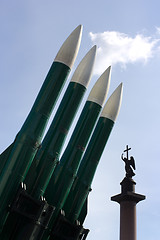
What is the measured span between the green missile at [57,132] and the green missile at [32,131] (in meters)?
0.52

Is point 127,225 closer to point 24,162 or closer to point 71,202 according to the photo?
point 71,202

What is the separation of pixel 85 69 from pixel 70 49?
90 centimetres

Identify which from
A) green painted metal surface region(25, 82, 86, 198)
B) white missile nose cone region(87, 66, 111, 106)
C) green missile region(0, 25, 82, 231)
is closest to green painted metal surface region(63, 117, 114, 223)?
white missile nose cone region(87, 66, 111, 106)

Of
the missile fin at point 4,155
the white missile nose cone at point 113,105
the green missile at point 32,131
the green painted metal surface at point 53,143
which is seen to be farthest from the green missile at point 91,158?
the missile fin at point 4,155

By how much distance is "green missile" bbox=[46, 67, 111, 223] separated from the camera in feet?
33.0

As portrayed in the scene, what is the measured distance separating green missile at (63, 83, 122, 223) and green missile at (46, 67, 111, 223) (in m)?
0.56

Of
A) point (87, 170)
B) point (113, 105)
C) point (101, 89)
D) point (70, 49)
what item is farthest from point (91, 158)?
point (70, 49)

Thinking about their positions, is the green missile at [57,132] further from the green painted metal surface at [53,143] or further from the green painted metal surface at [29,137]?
the green painted metal surface at [29,137]

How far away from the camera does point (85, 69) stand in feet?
37.4

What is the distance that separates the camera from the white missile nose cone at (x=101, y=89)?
38.8 ft

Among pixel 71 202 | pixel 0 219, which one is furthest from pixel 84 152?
pixel 0 219

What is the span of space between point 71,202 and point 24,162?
239 centimetres

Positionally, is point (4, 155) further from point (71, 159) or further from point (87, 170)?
point (87, 170)

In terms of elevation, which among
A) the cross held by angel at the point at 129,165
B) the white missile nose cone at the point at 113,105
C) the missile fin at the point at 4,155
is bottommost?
the missile fin at the point at 4,155
